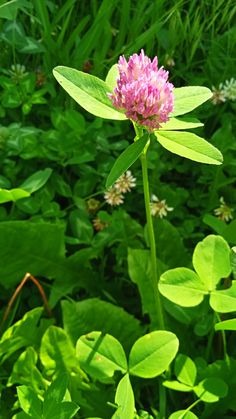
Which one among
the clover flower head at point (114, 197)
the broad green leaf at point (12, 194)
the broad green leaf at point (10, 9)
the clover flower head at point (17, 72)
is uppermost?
the broad green leaf at point (10, 9)

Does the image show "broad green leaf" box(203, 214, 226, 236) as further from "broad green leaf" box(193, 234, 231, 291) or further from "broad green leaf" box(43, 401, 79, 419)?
"broad green leaf" box(43, 401, 79, 419)

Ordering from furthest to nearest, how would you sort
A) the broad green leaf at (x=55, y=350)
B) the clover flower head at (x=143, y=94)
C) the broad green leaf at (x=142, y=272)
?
the broad green leaf at (x=142, y=272), the broad green leaf at (x=55, y=350), the clover flower head at (x=143, y=94)

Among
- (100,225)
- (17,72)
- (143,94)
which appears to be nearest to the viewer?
(143,94)

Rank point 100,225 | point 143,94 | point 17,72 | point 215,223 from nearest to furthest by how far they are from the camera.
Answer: point 143,94 < point 215,223 < point 100,225 < point 17,72

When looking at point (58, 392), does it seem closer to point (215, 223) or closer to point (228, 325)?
point (228, 325)

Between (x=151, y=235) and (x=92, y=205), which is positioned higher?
(x=151, y=235)

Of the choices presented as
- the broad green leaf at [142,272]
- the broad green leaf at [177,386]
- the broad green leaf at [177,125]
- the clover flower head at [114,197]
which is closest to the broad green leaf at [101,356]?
the broad green leaf at [177,386]

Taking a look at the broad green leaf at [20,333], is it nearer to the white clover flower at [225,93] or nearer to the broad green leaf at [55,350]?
the broad green leaf at [55,350]

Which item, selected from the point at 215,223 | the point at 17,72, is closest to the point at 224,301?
the point at 215,223
